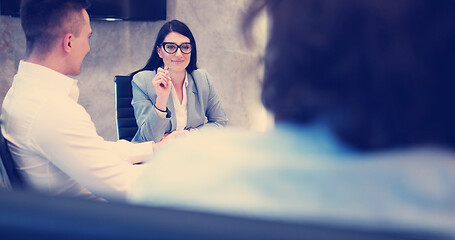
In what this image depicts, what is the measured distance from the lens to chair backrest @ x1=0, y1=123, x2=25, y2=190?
0.88 m

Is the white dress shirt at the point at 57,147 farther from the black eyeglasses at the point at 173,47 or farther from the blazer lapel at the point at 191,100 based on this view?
the black eyeglasses at the point at 173,47

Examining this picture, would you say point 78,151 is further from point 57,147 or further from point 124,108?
point 124,108

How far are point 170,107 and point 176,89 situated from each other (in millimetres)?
156

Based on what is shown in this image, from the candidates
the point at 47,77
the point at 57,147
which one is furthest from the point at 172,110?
the point at 57,147

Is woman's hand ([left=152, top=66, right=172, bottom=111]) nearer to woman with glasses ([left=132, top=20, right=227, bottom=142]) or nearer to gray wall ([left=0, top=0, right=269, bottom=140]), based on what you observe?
woman with glasses ([left=132, top=20, right=227, bottom=142])

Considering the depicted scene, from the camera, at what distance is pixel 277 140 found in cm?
49

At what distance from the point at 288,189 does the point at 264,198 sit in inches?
1.2

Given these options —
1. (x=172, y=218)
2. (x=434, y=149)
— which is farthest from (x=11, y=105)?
(x=434, y=149)

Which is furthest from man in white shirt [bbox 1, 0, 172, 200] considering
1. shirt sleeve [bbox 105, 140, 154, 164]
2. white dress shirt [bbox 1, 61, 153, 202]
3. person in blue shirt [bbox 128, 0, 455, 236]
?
person in blue shirt [bbox 128, 0, 455, 236]

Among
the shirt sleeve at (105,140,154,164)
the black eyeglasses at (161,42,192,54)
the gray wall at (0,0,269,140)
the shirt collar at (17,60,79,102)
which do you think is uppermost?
the gray wall at (0,0,269,140)

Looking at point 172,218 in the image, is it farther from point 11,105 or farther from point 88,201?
point 11,105

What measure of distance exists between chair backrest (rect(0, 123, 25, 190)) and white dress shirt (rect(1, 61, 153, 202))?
0.02 m

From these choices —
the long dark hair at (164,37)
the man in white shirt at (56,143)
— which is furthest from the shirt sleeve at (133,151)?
the long dark hair at (164,37)

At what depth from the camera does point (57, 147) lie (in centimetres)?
94
